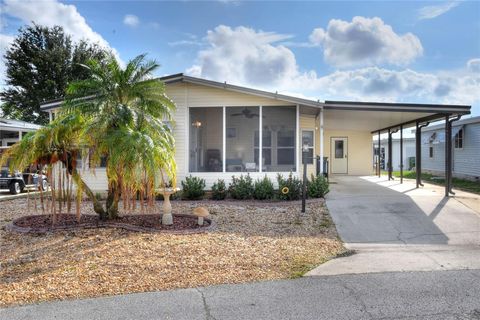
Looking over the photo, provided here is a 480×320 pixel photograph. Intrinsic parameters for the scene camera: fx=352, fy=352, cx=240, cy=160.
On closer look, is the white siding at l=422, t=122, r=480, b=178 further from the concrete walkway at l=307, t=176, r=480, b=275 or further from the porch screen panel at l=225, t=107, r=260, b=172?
the porch screen panel at l=225, t=107, r=260, b=172

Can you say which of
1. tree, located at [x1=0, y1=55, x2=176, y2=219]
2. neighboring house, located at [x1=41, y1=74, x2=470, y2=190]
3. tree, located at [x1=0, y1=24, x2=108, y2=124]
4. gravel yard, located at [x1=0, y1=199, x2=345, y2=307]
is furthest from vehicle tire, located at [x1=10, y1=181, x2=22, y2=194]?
tree, located at [x1=0, y1=24, x2=108, y2=124]

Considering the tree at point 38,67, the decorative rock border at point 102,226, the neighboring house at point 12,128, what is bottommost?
the decorative rock border at point 102,226

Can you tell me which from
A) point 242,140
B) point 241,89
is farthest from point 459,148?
point 241,89

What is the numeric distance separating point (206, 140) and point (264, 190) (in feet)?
8.08

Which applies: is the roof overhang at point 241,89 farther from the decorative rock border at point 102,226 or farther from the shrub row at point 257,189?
the decorative rock border at point 102,226

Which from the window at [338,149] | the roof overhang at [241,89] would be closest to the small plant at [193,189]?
the roof overhang at [241,89]

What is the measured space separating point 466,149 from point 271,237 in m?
15.7

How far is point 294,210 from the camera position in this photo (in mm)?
8578

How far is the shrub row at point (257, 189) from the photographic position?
987 centimetres

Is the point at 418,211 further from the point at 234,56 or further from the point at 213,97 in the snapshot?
the point at 234,56

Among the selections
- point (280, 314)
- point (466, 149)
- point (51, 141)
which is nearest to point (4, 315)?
point (280, 314)

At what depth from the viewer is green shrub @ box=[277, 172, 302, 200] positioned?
386 inches

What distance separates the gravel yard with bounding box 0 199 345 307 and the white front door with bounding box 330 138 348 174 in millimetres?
12304

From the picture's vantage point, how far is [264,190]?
992 centimetres
